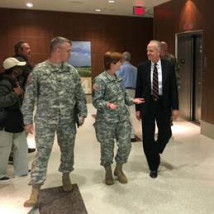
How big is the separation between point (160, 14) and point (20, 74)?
492 cm

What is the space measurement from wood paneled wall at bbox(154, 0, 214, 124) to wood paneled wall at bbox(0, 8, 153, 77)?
297 centimetres

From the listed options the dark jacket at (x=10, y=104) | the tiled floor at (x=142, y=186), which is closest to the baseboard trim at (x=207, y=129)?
the tiled floor at (x=142, y=186)

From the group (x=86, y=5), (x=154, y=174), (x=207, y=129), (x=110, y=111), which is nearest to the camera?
(x=110, y=111)

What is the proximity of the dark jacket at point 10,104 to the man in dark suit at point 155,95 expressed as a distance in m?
1.37

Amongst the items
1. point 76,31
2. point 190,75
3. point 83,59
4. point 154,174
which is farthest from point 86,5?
point 154,174

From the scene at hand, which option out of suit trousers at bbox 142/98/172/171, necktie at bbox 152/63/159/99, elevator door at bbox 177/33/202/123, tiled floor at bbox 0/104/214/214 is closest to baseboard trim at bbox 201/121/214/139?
tiled floor at bbox 0/104/214/214

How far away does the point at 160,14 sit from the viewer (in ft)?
24.0

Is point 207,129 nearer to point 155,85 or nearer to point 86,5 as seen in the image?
point 155,85

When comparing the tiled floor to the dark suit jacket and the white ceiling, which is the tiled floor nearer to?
the dark suit jacket

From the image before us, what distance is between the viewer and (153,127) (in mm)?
3406

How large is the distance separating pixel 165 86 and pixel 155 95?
0.49ft

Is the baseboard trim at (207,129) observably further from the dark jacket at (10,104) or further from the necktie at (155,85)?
the dark jacket at (10,104)

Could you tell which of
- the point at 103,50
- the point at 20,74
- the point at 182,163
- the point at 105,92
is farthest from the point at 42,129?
the point at 103,50

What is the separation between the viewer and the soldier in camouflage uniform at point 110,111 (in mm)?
3086
